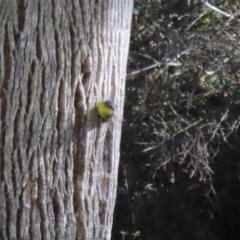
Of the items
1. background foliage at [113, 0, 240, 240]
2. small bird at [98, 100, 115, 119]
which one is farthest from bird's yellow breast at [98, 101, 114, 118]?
background foliage at [113, 0, 240, 240]

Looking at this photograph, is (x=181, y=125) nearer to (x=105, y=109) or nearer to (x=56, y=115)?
(x=105, y=109)

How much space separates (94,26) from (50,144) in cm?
60

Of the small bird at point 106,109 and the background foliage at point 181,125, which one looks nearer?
the small bird at point 106,109

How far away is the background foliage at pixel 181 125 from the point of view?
22.5 feet

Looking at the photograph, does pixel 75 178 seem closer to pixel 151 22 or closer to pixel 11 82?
pixel 11 82

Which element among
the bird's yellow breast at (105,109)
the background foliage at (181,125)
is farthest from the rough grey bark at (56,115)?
the background foliage at (181,125)

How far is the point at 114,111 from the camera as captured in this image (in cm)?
310

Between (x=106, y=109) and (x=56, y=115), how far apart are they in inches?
10.0

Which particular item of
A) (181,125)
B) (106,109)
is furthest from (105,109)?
(181,125)

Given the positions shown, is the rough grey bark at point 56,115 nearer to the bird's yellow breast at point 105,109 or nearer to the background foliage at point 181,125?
the bird's yellow breast at point 105,109

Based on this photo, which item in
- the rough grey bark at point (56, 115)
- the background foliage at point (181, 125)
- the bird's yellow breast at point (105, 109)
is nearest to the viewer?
the rough grey bark at point (56, 115)

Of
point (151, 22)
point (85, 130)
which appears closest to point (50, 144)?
point (85, 130)

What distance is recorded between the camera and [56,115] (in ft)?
9.70

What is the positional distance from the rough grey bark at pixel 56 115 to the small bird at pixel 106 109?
29 mm
